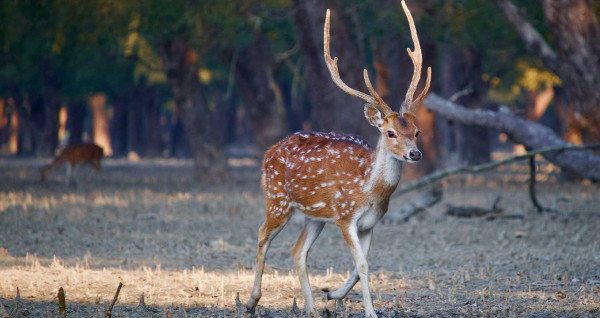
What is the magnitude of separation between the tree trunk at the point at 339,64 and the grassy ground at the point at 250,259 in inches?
85.3

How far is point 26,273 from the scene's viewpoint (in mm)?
8773

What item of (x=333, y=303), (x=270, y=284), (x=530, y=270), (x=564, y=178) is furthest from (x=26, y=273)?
(x=564, y=178)

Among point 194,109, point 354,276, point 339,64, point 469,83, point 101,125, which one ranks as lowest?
point 354,276

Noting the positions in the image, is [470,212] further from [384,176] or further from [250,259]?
[384,176]

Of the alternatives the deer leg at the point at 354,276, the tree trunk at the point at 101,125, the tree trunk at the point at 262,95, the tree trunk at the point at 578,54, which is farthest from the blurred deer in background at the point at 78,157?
the tree trunk at the point at 101,125

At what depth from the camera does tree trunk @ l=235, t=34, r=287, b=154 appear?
23.2m

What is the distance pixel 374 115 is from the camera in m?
7.48

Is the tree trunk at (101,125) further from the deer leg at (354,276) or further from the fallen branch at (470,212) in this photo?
the deer leg at (354,276)

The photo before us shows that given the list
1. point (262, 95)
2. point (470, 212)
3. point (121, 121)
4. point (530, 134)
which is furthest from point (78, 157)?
point (121, 121)

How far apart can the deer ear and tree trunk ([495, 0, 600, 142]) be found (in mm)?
10214

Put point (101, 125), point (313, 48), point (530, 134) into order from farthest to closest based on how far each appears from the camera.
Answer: point (101, 125) < point (313, 48) < point (530, 134)

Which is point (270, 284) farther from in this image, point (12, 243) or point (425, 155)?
point (425, 155)

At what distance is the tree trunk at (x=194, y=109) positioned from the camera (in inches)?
879

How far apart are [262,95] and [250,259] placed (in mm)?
13100
